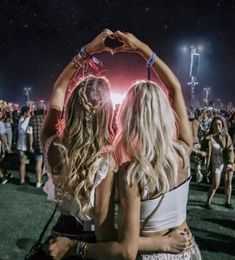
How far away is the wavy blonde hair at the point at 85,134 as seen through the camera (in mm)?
2102

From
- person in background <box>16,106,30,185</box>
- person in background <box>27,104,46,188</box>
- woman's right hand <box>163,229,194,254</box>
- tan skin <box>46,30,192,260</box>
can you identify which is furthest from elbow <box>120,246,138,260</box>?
person in background <box>16,106,30,185</box>

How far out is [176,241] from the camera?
2199mm

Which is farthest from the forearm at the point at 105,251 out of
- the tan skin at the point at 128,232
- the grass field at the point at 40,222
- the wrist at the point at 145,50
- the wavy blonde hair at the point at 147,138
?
the grass field at the point at 40,222

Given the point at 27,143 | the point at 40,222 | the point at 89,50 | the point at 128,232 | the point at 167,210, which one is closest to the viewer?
the point at 128,232

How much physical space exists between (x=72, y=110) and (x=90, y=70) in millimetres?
638

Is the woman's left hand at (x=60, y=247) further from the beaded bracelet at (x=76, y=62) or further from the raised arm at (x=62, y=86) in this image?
the beaded bracelet at (x=76, y=62)

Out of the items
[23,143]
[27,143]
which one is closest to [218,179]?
[27,143]

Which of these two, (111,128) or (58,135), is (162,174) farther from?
(58,135)

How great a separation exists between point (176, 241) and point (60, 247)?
660 millimetres

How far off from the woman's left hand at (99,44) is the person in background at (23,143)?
7.92 m

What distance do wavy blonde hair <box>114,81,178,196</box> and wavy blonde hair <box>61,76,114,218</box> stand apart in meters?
0.10

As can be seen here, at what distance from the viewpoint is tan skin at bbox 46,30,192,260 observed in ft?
6.38

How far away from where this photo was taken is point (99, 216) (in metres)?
1.99

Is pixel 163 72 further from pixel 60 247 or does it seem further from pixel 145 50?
pixel 60 247
